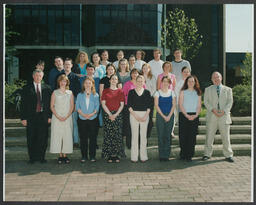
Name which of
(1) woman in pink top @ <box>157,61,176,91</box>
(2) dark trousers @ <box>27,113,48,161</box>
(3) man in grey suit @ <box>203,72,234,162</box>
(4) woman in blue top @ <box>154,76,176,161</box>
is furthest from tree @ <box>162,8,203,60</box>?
(2) dark trousers @ <box>27,113,48,161</box>

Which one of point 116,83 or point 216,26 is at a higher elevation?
point 216,26

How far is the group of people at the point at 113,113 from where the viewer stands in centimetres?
677

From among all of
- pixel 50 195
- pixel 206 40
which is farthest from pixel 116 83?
pixel 206 40

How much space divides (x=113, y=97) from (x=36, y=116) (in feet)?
6.09

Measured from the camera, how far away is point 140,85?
676 cm

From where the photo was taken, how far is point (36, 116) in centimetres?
682

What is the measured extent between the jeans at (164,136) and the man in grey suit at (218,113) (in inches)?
37.8

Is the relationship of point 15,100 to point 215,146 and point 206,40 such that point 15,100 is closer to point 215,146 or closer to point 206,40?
point 215,146

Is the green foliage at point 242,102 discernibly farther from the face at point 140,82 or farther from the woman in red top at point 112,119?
the woman in red top at point 112,119

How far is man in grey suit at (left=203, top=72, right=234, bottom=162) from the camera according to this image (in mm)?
7113

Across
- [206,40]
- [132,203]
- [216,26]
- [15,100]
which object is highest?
[216,26]

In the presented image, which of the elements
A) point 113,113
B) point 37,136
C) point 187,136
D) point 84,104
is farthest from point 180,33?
point 37,136

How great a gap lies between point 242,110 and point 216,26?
15461 millimetres

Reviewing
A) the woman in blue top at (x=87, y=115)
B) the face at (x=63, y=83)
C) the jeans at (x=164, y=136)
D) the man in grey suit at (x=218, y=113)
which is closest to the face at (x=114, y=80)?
the woman in blue top at (x=87, y=115)
